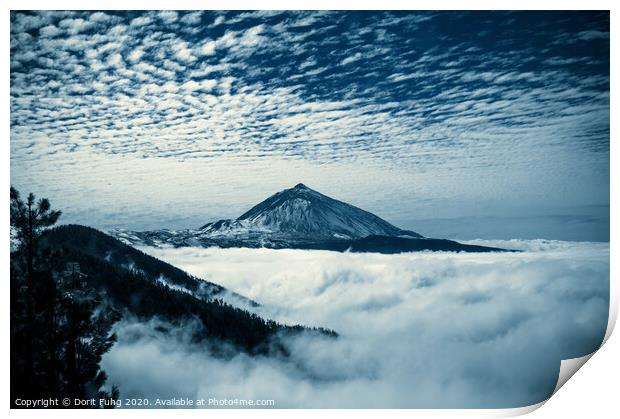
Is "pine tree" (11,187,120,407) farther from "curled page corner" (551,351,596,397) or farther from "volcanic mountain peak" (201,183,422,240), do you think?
"curled page corner" (551,351,596,397)

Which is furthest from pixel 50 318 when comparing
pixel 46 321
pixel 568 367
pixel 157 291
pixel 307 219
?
pixel 568 367

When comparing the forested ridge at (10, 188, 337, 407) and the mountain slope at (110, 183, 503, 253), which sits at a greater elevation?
the mountain slope at (110, 183, 503, 253)

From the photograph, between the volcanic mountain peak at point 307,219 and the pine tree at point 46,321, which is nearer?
the pine tree at point 46,321

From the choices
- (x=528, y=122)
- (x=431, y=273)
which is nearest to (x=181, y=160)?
(x=431, y=273)

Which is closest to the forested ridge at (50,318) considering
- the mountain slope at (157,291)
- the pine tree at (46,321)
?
the pine tree at (46,321)

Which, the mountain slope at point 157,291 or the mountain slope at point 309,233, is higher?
the mountain slope at point 309,233

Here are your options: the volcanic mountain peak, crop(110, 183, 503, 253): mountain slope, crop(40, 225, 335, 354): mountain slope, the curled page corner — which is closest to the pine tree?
crop(40, 225, 335, 354): mountain slope

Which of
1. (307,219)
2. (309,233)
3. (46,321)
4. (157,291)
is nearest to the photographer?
(46,321)

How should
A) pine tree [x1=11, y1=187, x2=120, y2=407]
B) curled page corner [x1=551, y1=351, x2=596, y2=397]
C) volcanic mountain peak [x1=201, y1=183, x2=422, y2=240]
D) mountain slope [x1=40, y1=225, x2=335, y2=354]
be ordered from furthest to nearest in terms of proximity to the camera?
mountain slope [x1=40, y1=225, x2=335, y2=354] < volcanic mountain peak [x1=201, y1=183, x2=422, y2=240] < curled page corner [x1=551, y1=351, x2=596, y2=397] < pine tree [x1=11, y1=187, x2=120, y2=407]

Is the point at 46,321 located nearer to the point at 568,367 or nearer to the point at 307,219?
the point at 307,219

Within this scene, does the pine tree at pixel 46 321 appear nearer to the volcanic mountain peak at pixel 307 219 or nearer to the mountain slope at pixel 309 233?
the mountain slope at pixel 309 233
